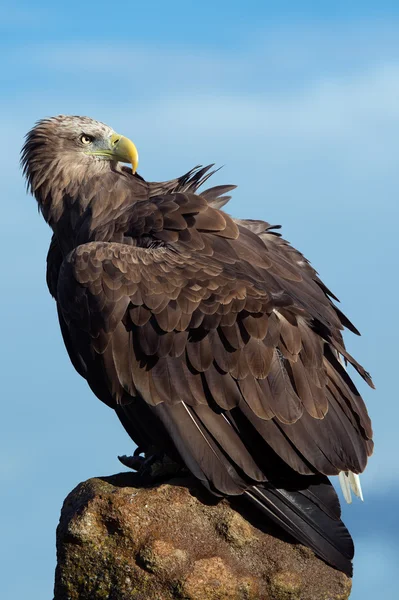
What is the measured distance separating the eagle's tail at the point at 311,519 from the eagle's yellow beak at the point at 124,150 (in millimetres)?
3608

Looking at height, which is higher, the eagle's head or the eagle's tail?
the eagle's head

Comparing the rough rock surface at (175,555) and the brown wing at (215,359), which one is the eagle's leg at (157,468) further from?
the rough rock surface at (175,555)

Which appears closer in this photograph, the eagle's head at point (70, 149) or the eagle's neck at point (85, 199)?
the eagle's neck at point (85, 199)

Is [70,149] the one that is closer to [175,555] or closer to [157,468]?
[157,468]

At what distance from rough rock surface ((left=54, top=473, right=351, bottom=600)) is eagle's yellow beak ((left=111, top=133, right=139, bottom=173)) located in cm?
350

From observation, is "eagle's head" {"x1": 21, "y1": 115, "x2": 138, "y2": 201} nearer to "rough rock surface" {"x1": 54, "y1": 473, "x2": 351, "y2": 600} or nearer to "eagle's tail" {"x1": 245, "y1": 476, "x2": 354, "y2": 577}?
"rough rock surface" {"x1": 54, "y1": 473, "x2": 351, "y2": 600}

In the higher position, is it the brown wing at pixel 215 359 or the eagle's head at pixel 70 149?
the eagle's head at pixel 70 149

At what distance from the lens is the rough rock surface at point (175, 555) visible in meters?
7.45

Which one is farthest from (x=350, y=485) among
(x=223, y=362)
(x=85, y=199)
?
(x=85, y=199)

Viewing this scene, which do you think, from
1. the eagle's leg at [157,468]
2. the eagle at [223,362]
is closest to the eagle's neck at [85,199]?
the eagle at [223,362]

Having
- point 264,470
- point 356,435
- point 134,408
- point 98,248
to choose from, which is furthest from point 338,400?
point 98,248

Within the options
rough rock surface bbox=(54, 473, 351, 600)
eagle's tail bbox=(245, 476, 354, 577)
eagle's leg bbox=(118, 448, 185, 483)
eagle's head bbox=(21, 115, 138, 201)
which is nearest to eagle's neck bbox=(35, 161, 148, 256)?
eagle's head bbox=(21, 115, 138, 201)

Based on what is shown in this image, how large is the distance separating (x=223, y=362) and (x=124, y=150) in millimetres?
2844

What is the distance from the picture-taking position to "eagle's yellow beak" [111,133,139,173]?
1009 centimetres
